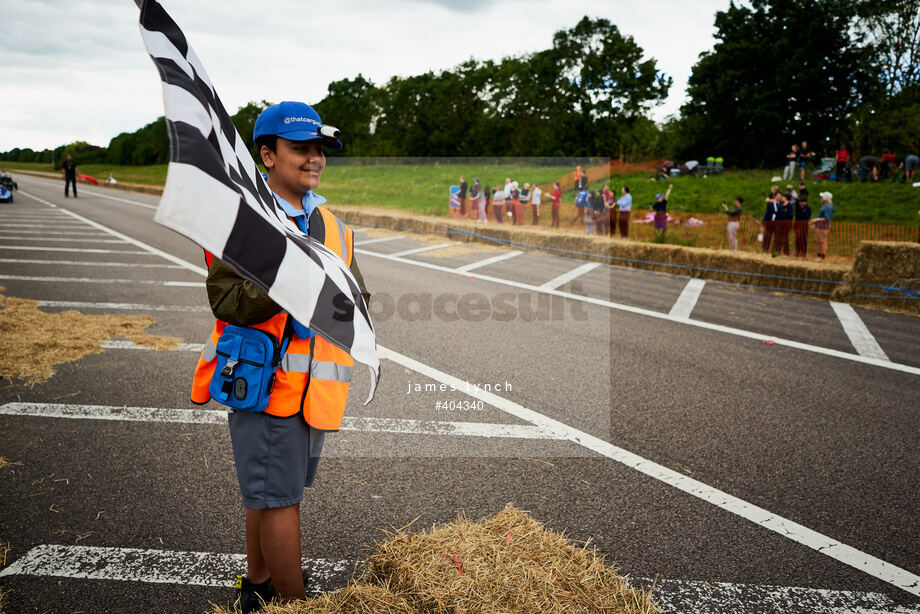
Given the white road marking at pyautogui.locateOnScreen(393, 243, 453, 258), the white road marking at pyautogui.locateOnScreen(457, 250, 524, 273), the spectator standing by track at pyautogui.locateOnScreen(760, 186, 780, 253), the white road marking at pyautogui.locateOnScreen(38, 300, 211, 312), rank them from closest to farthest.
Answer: the white road marking at pyautogui.locateOnScreen(38, 300, 211, 312)
the white road marking at pyautogui.locateOnScreen(457, 250, 524, 273)
the spectator standing by track at pyautogui.locateOnScreen(760, 186, 780, 253)
the white road marking at pyautogui.locateOnScreen(393, 243, 453, 258)

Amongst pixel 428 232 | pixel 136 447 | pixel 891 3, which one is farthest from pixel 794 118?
pixel 136 447

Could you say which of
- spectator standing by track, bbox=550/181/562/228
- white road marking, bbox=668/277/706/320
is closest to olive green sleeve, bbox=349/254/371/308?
white road marking, bbox=668/277/706/320

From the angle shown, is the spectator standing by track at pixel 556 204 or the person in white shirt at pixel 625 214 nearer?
the person in white shirt at pixel 625 214

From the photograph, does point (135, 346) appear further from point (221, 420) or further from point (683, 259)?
point (683, 259)

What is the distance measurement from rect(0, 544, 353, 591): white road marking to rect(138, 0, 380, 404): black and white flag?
147 cm

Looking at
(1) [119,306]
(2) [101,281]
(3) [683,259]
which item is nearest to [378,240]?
(2) [101,281]

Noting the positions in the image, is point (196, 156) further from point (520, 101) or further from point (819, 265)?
point (520, 101)

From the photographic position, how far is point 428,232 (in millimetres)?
18047

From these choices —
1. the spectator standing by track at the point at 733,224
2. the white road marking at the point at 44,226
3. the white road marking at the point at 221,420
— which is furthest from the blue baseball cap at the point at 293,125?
the white road marking at the point at 44,226

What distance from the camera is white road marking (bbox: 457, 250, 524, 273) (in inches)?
468

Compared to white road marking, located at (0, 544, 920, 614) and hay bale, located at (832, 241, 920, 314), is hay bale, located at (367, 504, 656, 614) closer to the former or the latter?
white road marking, located at (0, 544, 920, 614)

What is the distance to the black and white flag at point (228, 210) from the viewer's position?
4.30 feet

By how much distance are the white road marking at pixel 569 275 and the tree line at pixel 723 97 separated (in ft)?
90.4

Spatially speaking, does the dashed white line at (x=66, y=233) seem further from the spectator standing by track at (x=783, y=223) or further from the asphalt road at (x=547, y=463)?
the spectator standing by track at (x=783, y=223)
